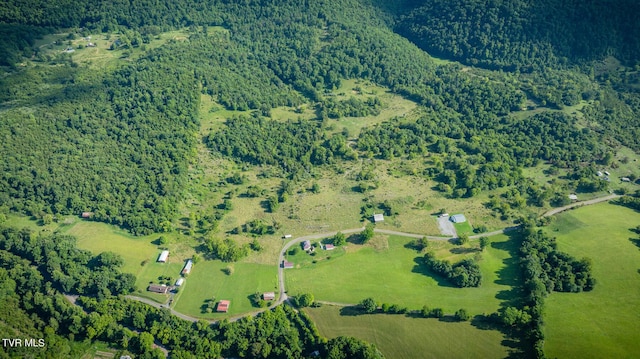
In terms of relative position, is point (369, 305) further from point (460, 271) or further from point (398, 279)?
point (460, 271)

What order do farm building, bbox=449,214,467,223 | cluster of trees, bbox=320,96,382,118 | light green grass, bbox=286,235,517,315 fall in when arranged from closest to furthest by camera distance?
1. light green grass, bbox=286,235,517,315
2. farm building, bbox=449,214,467,223
3. cluster of trees, bbox=320,96,382,118

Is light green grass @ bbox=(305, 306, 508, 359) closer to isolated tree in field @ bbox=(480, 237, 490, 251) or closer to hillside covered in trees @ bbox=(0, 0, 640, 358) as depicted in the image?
hillside covered in trees @ bbox=(0, 0, 640, 358)

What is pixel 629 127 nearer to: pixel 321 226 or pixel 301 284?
pixel 321 226

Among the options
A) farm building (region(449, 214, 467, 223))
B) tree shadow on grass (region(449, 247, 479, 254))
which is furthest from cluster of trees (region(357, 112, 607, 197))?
tree shadow on grass (region(449, 247, 479, 254))

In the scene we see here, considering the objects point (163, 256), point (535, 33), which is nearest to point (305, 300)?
point (163, 256)

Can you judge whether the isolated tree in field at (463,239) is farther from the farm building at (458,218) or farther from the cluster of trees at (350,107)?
the cluster of trees at (350,107)

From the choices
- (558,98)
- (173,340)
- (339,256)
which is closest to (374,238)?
(339,256)
